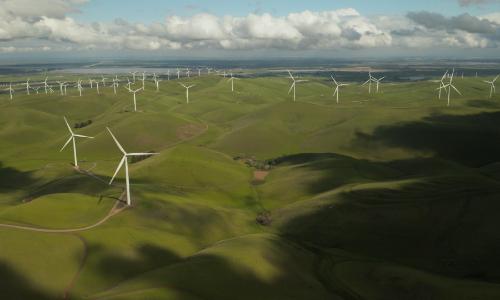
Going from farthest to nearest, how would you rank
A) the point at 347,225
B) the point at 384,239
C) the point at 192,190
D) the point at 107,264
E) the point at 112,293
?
1. the point at 192,190
2. the point at 347,225
3. the point at 384,239
4. the point at 107,264
5. the point at 112,293

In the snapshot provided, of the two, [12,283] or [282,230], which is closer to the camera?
[12,283]

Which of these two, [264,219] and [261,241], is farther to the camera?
[264,219]

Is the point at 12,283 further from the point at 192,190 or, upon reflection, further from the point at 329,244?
the point at 192,190

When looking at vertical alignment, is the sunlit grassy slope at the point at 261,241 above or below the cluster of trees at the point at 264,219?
above

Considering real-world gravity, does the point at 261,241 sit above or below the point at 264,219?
above

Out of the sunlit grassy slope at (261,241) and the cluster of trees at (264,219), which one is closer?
the sunlit grassy slope at (261,241)

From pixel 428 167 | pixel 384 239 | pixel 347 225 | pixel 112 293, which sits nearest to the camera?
pixel 112 293

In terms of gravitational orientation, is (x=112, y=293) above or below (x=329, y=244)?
above

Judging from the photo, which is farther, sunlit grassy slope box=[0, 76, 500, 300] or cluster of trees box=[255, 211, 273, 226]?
cluster of trees box=[255, 211, 273, 226]

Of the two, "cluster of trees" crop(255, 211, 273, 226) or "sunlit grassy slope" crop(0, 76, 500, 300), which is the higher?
"sunlit grassy slope" crop(0, 76, 500, 300)

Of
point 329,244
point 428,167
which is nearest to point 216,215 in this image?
point 329,244
